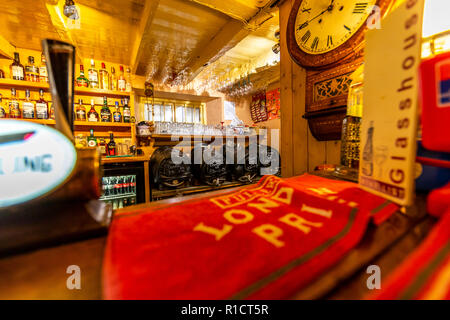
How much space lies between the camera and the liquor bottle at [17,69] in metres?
2.41

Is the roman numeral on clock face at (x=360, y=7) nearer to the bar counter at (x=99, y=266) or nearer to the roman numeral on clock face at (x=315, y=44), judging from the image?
the roman numeral on clock face at (x=315, y=44)

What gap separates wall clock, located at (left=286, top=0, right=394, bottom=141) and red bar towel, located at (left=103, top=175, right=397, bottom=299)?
105 centimetres

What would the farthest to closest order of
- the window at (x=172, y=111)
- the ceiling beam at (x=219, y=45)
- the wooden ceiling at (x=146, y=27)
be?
the window at (x=172, y=111) < the ceiling beam at (x=219, y=45) < the wooden ceiling at (x=146, y=27)

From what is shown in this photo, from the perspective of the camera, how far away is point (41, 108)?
8.11ft

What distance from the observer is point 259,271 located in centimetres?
34

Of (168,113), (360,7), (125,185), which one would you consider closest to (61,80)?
(360,7)

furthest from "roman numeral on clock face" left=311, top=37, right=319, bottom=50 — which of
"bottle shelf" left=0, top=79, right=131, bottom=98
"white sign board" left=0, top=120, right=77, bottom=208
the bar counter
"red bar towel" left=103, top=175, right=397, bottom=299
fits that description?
"bottle shelf" left=0, top=79, right=131, bottom=98

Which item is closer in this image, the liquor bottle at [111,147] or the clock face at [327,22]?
the clock face at [327,22]

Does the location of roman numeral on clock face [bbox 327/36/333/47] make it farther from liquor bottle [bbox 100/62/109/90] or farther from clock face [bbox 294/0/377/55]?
liquor bottle [bbox 100/62/109/90]

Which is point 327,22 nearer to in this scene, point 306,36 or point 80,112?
point 306,36

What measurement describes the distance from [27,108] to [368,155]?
3.72m

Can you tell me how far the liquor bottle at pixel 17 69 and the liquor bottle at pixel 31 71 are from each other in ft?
0.16

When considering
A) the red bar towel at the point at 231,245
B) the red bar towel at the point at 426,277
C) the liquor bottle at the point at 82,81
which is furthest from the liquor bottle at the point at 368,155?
the liquor bottle at the point at 82,81
